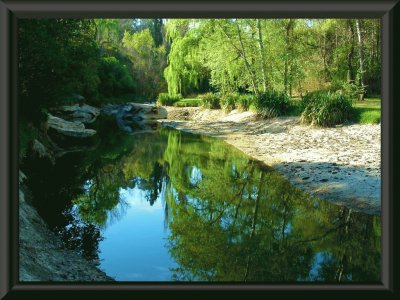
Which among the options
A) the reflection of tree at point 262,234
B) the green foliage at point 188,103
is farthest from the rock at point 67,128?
the green foliage at point 188,103

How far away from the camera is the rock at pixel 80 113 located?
72.2ft

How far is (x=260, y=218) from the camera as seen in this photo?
773 centimetres

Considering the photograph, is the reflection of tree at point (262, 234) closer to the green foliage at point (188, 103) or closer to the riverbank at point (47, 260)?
the riverbank at point (47, 260)

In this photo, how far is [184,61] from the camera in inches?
1252

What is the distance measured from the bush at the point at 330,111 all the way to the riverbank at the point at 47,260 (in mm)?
11924

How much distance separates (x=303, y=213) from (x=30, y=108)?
6.33m

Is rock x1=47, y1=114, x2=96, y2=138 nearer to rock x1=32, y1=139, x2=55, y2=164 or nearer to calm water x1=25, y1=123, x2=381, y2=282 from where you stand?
rock x1=32, y1=139, x2=55, y2=164

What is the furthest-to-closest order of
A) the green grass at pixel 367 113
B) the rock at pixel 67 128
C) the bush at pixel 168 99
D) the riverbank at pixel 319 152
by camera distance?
the bush at pixel 168 99
the rock at pixel 67 128
the green grass at pixel 367 113
the riverbank at pixel 319 152

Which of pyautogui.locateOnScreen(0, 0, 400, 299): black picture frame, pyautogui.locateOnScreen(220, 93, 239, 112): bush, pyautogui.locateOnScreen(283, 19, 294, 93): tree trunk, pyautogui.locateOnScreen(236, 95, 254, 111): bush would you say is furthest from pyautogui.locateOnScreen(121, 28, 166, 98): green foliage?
pyautogui.locateOnScreen(0, 0, 400, 299): black picture frame

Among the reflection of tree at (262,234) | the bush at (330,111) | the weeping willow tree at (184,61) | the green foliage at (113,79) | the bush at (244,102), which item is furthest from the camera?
the green foliage at (113,79)

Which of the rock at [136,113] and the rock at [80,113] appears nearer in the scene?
the rock at [80,113]

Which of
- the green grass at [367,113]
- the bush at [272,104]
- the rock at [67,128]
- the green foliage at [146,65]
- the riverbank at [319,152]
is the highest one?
the green foliage at [146,65]
